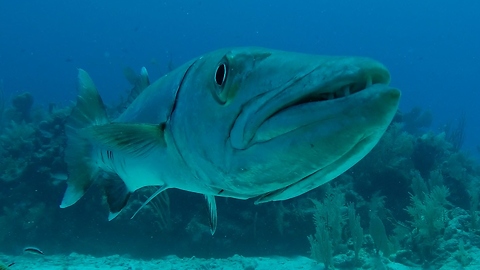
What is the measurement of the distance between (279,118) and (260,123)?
100 millimetres

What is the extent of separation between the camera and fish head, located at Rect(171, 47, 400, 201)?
126 cm

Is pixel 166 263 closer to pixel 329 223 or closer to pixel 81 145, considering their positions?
pixel 329 223

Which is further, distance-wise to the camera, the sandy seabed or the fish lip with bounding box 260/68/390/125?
the sandy seabed

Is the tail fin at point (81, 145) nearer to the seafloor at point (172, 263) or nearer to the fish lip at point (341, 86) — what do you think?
the fish lip at point (341, 86)

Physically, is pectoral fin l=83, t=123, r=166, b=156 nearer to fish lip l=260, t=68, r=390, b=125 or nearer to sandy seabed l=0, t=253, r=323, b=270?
fish lip l=260, t=68, r=390, b=125

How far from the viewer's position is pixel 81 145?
11.9ft

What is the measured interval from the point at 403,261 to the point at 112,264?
5.89 meters

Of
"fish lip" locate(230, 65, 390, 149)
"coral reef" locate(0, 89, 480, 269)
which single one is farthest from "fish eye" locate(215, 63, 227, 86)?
"coral reef" locate(0, 89, 480, 269)

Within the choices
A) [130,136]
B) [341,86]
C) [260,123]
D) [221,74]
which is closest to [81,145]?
[130,136]

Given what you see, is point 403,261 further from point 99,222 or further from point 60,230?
point 60,230

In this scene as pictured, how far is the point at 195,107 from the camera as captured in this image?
192 cm

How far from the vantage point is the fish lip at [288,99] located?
1254mm

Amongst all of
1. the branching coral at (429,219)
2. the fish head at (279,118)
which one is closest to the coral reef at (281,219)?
the branching coral at (429,219)

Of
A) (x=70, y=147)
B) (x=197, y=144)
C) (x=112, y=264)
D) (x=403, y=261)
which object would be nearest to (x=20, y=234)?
(x=112, y=264)
